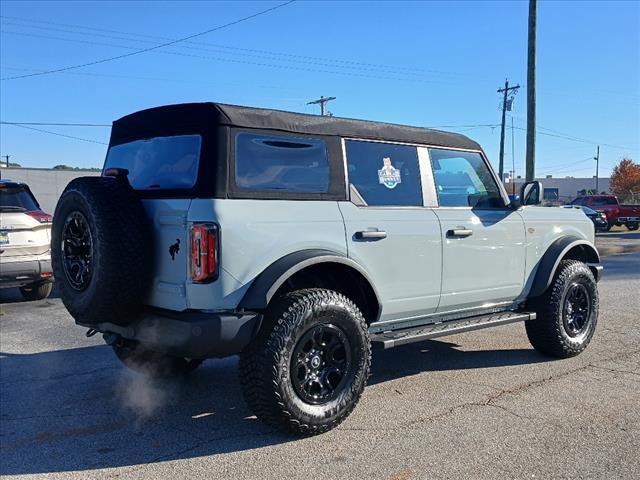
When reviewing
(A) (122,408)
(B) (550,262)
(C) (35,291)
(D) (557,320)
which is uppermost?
(B) (550,262)

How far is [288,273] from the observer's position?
3797 millimetres

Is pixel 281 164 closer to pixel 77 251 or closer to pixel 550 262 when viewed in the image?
pixel 77 251

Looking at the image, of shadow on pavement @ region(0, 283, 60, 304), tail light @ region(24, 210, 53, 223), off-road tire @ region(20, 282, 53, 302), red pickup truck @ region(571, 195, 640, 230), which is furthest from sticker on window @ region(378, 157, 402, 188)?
red pickup truck @ region(571, 195, 640, 230)

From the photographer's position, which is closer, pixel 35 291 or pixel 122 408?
pixel 122 408

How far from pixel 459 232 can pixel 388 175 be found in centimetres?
78

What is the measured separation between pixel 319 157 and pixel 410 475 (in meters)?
2.19

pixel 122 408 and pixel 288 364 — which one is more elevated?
pixel 288 364

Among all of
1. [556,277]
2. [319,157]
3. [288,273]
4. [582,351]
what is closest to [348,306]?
[288,273]

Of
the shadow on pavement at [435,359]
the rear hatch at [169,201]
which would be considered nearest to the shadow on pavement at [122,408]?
the shadow on pavement at [435,359]

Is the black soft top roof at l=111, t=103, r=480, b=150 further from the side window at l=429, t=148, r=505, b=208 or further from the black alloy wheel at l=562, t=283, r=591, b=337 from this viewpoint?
the black alloy wheel at l=562, t=283, r=591, b=337

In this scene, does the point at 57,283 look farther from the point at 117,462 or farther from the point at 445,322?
the point at 445,322

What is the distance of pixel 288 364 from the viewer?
378 cm

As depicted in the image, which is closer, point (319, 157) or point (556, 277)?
point (319, 157)

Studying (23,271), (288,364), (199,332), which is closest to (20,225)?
(23,271)
